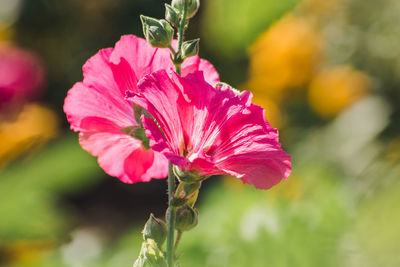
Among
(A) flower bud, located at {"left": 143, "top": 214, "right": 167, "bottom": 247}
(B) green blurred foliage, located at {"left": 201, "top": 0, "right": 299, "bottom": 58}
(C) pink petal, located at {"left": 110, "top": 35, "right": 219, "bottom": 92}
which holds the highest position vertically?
(B) green blurred foliage, located at {"left": 201, "top": 0, "right": 299, "bottom": 58}

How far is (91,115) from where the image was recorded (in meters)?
0.42

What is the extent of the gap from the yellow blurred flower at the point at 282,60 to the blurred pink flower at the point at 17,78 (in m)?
0.72

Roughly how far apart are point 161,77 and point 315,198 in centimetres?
72

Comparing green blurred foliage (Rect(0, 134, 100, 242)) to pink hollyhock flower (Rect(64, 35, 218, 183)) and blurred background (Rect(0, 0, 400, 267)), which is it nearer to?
blurred background (Rect(0, 0, 400, 267))

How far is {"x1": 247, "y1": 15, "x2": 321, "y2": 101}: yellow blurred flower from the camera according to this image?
196cm

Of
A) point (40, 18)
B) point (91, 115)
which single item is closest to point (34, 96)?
point (40, 18)

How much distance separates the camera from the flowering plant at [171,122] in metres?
0.36

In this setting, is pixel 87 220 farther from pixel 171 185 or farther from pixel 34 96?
pixel 171 185

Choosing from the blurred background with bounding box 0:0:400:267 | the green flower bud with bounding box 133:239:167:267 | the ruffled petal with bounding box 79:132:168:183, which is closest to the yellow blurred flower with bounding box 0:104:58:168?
the blurred background with bounding box 0:0:400:267

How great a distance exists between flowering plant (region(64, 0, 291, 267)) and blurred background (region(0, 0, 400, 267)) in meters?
0.06

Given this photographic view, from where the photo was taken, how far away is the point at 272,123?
1.82m

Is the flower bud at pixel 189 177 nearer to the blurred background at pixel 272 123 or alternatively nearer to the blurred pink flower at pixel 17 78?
the blurred background at pixel 272 123

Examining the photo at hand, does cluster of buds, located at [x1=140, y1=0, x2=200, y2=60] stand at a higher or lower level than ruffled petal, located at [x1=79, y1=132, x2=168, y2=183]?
higher

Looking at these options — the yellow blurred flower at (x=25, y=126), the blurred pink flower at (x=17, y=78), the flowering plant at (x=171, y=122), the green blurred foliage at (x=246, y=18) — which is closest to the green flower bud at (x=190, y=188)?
the flowering plant at (x=171, y=122)
